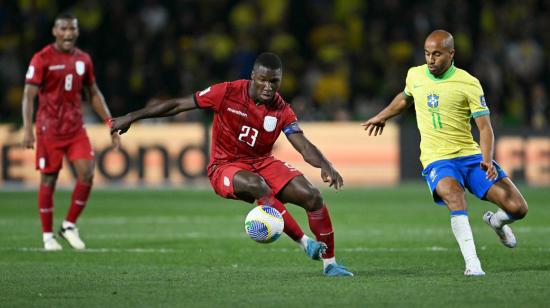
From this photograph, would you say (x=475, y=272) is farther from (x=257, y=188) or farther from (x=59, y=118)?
(x=59, y=118)

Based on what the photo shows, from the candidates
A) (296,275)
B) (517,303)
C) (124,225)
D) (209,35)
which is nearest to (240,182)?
(296,275)

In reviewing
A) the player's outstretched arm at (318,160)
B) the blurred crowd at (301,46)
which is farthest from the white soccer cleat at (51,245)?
the blurred crowd at (301,46)

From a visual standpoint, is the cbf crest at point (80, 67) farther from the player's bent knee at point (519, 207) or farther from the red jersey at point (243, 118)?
the player's bent knee at point (519, 207)

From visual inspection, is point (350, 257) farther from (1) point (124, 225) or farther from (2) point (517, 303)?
(1) point (124, 225)

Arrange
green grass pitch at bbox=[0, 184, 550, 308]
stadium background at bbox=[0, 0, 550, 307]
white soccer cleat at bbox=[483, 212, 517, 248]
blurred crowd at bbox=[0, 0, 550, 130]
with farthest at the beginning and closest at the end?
blurred crowd at bbox=[0, 0, 550, 130] → stadium background at bbox=[0, 0, 550, 307] → white soccer cleat at bbox=[483, 212, 517, 248] → green grass pitch at bbox=[0, 184, 550, 308]

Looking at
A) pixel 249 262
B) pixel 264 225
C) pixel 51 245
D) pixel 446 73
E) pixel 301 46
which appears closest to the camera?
pixel 264 225

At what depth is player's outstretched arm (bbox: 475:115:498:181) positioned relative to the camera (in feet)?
30.4

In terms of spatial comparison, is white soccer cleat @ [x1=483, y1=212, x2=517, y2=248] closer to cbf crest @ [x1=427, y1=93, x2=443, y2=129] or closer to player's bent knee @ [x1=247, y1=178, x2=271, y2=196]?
cbf crest @ [x1=427, y1=93, x2=443, y2=129]

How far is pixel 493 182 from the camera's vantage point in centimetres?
971

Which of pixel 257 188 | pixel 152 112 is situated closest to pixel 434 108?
pixel 257 188

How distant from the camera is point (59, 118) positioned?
12.5 metres

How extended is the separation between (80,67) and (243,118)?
Answer: 338cm

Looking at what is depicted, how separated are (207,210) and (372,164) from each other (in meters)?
5.73

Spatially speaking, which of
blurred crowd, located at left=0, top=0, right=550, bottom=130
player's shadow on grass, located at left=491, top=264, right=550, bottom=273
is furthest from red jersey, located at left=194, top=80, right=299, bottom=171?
blurred crowd, located at left=0, top=0, right=550, bottom=130
